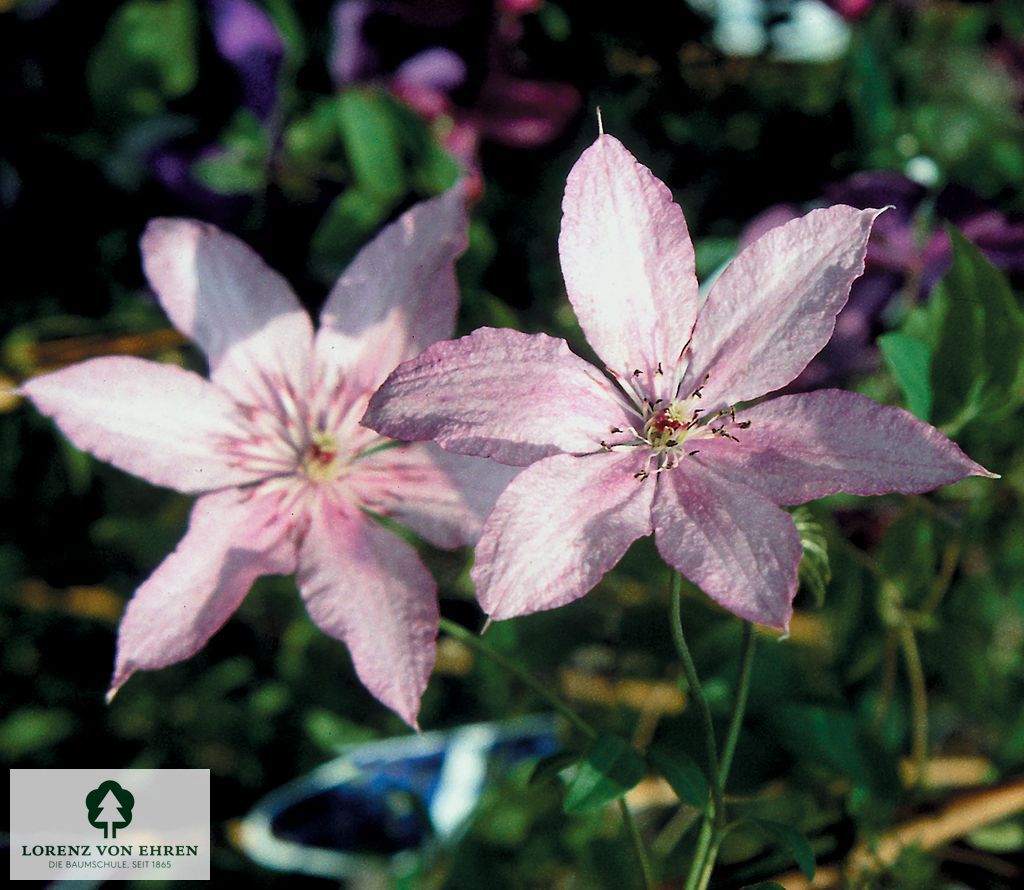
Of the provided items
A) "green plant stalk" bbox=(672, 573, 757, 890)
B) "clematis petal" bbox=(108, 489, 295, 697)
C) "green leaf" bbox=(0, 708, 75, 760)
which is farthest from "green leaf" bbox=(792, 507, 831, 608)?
"green leaf" bbox=(0, 708, 75, 760)

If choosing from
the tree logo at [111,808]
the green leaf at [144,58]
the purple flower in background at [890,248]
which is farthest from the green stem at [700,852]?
the green leaf at [144,58]

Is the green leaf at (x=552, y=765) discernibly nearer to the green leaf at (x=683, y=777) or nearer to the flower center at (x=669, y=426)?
the green leaf at (x=683, y=777)

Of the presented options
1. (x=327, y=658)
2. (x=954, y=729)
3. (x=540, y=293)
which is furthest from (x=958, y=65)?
(x=327, y=658)

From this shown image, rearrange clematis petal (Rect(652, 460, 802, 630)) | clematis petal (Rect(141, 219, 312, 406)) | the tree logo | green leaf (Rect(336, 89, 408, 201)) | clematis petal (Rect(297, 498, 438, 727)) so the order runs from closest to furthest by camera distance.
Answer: clematis petal (Rect(652, 460, 802, 630)), clematis petal (Rect(297, 498, 438, 727)), clematis petal (Rect(141, 219, 312, 406)), the tree logo, green leaf (Rect(336, 89, 408, 201))

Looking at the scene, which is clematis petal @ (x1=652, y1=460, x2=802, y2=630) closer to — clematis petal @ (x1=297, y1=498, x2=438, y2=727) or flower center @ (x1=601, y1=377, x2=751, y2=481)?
flower center @ (x1=601, y1=377, x2=751, y2=481)

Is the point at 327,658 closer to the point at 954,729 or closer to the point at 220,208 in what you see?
the point at 220,208

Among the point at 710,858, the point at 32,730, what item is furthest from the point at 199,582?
the point at 32,730
